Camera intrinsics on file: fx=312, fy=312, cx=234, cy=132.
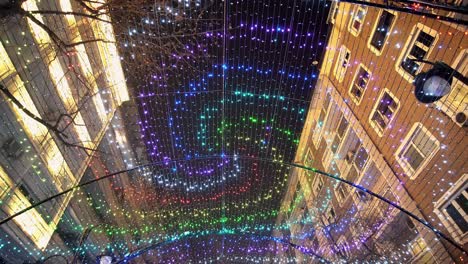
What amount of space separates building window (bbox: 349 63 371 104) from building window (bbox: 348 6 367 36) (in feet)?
3.37

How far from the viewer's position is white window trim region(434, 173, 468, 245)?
15.5 ft

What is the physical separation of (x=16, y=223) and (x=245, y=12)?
18.5ft

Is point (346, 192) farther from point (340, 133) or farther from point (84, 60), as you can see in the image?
point (84, 60)

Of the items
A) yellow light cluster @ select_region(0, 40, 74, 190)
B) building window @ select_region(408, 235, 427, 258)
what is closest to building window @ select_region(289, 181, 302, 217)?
building window @ select_region(408, 235, 427, 258)

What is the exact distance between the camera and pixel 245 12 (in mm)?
5395

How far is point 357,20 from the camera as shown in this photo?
8.30 metres

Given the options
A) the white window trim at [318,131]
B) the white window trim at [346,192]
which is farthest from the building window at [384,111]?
the white window trim at [318,131]

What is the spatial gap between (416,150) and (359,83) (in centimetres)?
284

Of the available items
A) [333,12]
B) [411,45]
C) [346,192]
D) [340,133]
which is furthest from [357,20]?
[346,192]

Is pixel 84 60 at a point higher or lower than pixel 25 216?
higher

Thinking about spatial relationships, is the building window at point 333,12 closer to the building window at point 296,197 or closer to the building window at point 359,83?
the building window at point 359,83

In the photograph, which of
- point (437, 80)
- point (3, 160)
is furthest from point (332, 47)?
point (3, 160)

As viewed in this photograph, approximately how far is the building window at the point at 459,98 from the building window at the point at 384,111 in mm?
1524

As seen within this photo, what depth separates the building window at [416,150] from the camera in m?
5.54
